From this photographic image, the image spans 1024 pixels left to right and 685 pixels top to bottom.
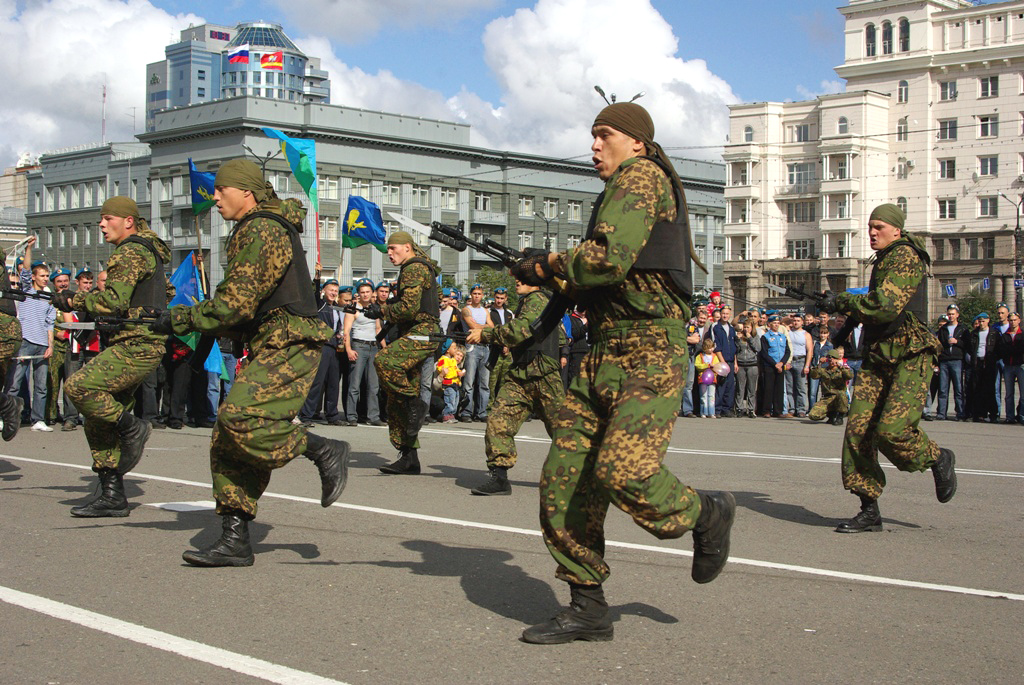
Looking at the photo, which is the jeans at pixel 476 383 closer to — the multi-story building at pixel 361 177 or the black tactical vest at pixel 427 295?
the black tactical vest at pixel 427 295

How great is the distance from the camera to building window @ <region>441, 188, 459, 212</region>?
8694cm

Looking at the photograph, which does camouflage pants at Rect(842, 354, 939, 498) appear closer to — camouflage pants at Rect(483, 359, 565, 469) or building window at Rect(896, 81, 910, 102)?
camouflage pants at Rect(483, 359, 565, 469)

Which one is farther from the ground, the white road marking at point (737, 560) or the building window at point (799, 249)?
the building window at point (799, 249)

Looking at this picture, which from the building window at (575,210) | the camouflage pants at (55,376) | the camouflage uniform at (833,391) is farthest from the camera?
the building window at (575,210)

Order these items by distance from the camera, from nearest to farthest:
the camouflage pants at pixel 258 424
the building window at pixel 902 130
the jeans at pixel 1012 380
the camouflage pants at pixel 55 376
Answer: the camouflage pants at pixel 258 424 → the camouflage pants at pixel 55 376 → the jeans at pixel 1012 380 → the building window at pixel 902 130

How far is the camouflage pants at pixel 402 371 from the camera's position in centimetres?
1040

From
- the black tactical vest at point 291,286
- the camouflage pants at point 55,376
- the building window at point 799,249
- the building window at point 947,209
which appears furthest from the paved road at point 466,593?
the building window at point 799,249

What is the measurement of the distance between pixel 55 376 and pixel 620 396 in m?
12.5

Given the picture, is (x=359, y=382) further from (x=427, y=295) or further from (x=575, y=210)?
(x=575, y=210)

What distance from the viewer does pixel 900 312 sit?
25.2 feet

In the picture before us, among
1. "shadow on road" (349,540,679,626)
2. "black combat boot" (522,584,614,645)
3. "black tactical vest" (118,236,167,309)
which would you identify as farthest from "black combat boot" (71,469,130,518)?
"black combat boot" (522,584,614,645)

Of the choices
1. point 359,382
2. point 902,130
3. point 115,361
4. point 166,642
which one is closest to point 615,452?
point 166,642

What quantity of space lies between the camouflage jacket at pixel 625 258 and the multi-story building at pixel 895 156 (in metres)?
82.0

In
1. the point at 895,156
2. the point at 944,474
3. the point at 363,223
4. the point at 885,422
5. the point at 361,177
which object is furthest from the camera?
the point at 895,156
